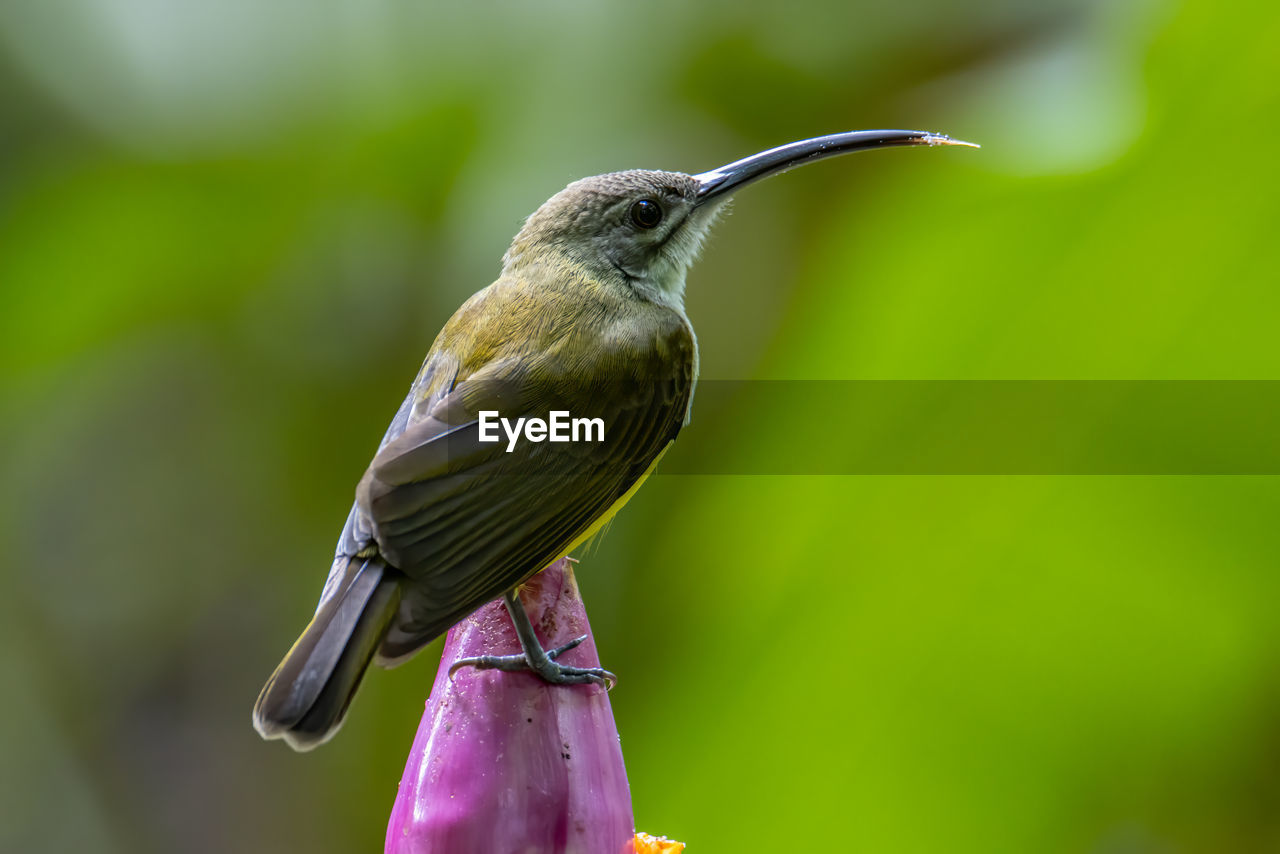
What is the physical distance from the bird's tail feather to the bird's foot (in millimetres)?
100

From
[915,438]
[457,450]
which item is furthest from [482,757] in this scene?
[915,438]

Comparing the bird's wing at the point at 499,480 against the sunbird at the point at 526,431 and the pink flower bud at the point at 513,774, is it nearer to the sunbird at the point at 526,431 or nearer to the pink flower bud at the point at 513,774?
the sunbird at the point at 526,431

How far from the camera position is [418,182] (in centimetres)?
304

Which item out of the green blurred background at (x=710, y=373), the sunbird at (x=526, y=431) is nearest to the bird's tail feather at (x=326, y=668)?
the sunbird at (x=526, y=431)

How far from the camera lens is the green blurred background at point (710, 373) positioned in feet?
7.64

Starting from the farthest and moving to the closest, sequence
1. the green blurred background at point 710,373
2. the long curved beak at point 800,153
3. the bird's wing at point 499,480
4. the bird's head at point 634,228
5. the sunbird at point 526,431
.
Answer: the green blurred background at point 710,373, the bird's head at point 634,228, the long curved beak at point 800,153, the bird's wing at point 499,480, the sunbird at point 526,431

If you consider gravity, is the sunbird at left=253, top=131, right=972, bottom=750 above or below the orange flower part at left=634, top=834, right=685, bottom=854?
above

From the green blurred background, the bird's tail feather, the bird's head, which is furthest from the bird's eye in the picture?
the bird's tail feather

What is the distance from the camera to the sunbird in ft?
4.29

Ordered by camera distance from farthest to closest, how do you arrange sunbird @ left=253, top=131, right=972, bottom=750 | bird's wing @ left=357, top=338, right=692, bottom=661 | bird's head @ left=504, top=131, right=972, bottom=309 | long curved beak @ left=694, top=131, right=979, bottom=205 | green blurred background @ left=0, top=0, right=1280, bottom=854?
green blurred background @ left=0, top=0, right=1280, bottom=854 → bird's head @ left=504, top=131, right=972, bottom=309 → long curved beak @ left=694, top=131, right=979, bottom=205 → bird's wing @ left=357, top=338, right=692, bottom=661 → sunbird @ left=253, top=131, right=972, bottom=750

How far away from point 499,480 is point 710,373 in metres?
1.24

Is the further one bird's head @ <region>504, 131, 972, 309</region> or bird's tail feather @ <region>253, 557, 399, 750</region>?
bird's head @ <region>504, 131, 972, 309</region>

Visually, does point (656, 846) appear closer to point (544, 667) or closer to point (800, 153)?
point (544, 667)

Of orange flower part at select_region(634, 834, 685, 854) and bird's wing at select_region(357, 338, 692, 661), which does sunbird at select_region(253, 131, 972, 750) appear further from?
orange flower part at select_region(634, 834, 685, 854)
